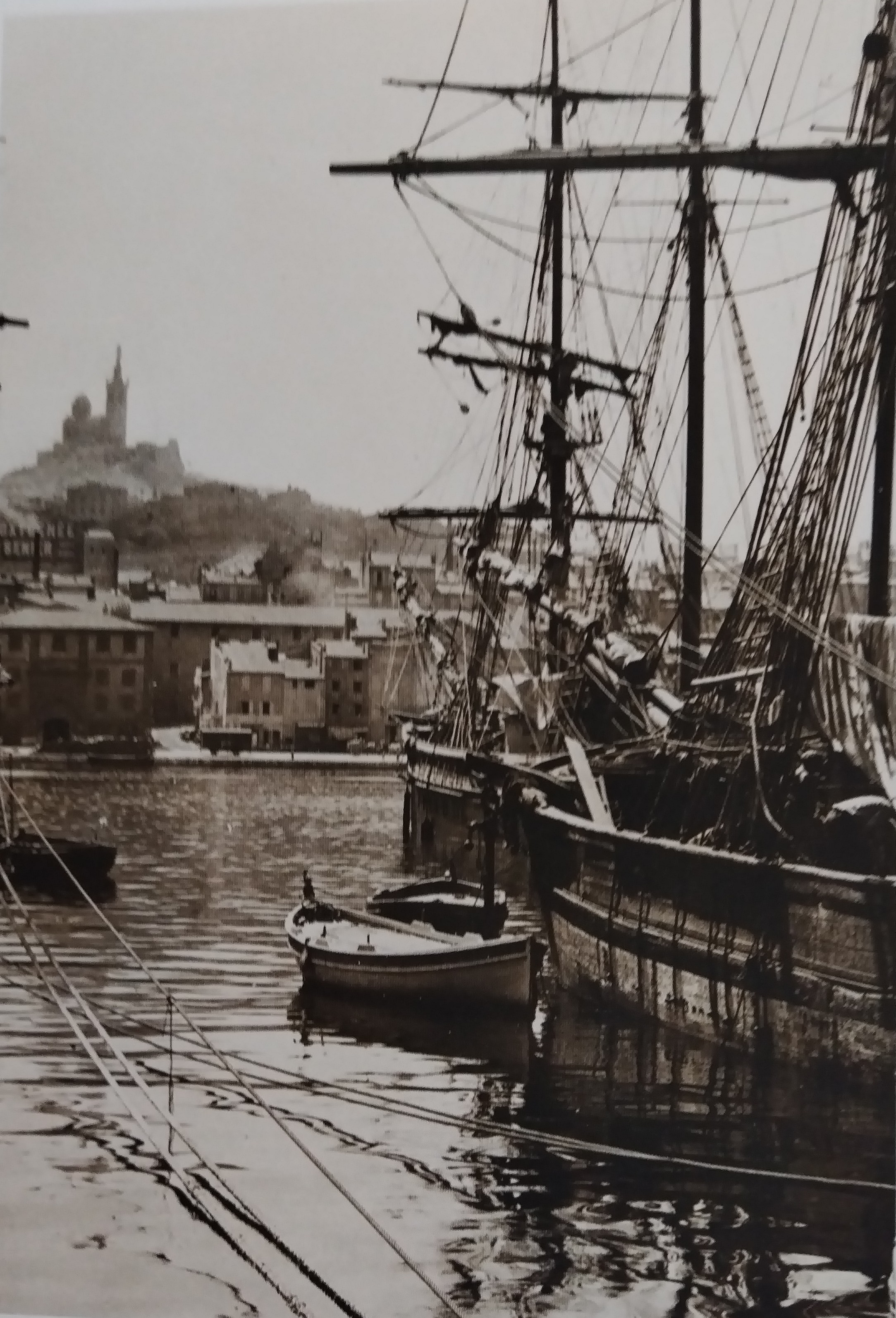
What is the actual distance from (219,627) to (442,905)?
3.46 feet

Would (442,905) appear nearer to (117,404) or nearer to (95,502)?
(95,502)

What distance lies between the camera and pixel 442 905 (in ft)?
13.8

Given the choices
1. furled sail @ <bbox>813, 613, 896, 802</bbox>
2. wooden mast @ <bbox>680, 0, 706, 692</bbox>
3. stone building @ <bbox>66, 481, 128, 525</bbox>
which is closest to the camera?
furled sail @ <bbox>813, 613, 896, 802</bbox>

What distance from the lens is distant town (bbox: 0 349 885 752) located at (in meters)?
4.07

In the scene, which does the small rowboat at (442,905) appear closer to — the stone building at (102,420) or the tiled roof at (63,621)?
the tiled roof at (63,621)

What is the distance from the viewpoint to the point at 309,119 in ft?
13.6

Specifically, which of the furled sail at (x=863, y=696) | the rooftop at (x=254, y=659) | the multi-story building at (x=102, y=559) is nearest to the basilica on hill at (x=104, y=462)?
the multi-story building at (x=102, y=559)

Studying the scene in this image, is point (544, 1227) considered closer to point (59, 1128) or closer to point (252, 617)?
point (59, 1128)

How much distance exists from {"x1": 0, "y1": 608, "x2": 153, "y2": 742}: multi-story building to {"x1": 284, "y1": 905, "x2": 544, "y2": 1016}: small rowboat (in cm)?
83

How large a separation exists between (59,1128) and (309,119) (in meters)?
2.98

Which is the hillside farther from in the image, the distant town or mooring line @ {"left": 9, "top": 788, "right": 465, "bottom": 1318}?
mooring line @ {"left": 9, "top": 788, "right": 465, "bottom": 1318}

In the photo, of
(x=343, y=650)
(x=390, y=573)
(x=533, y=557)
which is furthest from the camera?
(x=533, y=557)

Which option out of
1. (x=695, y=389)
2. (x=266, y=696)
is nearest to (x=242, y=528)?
(x=266, y=696)

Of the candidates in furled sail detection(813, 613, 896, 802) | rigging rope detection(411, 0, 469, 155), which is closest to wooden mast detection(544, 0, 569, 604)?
rigging rope detection(411, 0, 469, 155)
